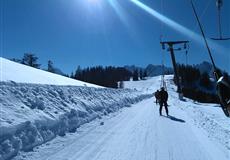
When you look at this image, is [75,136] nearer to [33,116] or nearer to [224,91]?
[33,116]

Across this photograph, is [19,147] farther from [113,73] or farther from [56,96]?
[113,73]

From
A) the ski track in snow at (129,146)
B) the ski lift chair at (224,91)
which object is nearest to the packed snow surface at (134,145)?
the ski track in snow at (129,146)

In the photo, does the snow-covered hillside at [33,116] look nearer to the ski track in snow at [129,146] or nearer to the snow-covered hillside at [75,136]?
the snow-covered hillside at [75,136]

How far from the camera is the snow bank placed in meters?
7.61

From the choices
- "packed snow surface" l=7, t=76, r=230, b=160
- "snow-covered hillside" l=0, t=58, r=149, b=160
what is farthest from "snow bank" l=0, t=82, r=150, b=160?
"packed snow surface" l=7, t=76, r=230, b=160

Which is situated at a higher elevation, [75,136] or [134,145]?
[75,136]

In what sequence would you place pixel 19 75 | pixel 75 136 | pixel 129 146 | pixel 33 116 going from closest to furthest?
pixel 129 146 < pixel 33 116 < pixel 75 136 < pixel 19 75

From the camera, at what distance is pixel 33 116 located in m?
9.52

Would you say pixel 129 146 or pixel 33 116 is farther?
pixel 33 116

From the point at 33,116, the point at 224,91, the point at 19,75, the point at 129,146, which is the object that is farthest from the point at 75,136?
the point at 19,75

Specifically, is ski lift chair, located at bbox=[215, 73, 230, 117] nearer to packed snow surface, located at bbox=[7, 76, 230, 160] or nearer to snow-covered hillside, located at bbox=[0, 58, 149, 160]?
packed snow surface, located at bbox=[7, 76, 230, 160]

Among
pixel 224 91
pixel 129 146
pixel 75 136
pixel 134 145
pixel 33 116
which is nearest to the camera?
pixel 224 91

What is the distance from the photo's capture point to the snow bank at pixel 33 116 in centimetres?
761

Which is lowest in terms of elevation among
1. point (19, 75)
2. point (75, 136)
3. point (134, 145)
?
point (134, 145)
